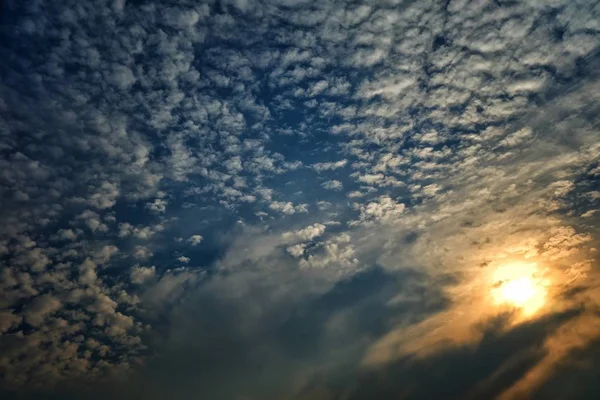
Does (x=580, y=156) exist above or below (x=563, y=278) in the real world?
above

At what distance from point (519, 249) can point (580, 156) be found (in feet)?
45.6

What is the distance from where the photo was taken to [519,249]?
36156mm

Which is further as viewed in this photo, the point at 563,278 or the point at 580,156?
the point at 563,278

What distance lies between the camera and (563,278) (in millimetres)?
42344

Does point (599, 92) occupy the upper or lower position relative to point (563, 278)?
upper

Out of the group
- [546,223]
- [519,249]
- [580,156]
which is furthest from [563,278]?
[580,156]

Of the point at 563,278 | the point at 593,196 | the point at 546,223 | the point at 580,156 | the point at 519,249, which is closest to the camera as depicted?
the point at 580,156

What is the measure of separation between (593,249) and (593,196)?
38.0 feet

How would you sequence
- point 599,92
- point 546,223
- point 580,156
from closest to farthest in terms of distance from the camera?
point 599,92, point 580,156, point 546,223

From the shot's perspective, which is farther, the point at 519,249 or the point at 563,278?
the point at 563,278

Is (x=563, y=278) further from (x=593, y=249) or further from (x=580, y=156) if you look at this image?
(x=580, y=156)

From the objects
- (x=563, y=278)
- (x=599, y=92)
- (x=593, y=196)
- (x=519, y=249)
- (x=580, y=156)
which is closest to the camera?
(x=599, y=92)

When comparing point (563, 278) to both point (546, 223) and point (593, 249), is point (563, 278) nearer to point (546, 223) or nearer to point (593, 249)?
point (593, 249)

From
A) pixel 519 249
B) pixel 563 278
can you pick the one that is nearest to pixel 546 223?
pixel 519 249
